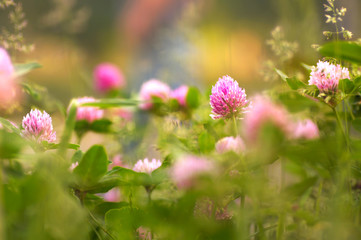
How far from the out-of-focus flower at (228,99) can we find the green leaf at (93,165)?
0.09m

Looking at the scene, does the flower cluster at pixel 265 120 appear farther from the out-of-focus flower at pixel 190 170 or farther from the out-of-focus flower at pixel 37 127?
the out-of-focus flower at pixel 37 127

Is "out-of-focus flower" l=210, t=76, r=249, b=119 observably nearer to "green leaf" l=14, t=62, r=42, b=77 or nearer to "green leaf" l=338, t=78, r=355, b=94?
"green leaf" l=338, t=78, r=355, b=94

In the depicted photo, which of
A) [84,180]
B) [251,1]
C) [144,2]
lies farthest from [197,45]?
[144,2]

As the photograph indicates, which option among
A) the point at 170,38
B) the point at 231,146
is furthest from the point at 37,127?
the point at 170,38

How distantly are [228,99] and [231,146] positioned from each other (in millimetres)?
49

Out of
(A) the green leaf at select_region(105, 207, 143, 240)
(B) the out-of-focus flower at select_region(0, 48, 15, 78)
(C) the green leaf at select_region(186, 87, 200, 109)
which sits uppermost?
(C) the green leaf at select_region(186, 87, 200, 109)

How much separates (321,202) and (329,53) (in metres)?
0.13

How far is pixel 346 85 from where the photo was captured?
10.6 inches

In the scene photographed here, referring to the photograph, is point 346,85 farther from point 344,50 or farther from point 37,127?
point 37,127

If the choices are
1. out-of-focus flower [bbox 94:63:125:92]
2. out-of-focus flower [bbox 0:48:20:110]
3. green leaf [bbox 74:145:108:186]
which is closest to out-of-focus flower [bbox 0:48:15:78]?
out-of-focus flower [bbox 0:48:20:110]

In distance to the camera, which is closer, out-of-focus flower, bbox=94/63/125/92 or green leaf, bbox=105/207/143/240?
green leaf, bbox=105/207/143/240

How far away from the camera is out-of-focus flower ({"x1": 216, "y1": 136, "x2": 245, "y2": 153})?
0.76 feet

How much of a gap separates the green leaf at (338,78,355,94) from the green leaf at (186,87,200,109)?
254mm

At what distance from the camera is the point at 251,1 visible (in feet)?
5.94
